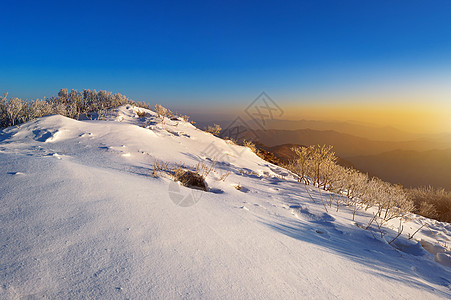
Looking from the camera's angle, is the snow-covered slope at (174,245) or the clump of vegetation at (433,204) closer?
the snow-covered slope at (174,245)

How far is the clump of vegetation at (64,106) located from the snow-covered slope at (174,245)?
Result: 2.66m

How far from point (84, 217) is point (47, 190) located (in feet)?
2.03

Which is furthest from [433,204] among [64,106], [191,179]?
[64,106]

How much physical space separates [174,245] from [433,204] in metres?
9.32

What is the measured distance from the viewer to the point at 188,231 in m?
1.83

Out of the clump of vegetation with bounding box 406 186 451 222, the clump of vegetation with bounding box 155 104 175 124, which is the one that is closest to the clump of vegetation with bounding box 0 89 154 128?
the clump of vegetation with bounding box 155 104 175 124

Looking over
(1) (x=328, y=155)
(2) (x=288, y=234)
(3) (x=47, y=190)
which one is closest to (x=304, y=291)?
(2) (x=288, y=234)

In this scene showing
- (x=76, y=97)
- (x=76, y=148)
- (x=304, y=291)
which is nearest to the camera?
(x=304, y=291)

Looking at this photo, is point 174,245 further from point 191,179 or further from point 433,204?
point 433,204

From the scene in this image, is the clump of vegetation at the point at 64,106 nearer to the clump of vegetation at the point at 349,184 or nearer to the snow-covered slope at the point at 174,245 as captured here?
the snow-covered slope at the point at 174,245

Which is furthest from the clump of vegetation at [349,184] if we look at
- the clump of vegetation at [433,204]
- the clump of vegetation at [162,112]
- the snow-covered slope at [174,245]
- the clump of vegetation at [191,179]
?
the clump of vegetation at [162,112]

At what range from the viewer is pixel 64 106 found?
7.22m

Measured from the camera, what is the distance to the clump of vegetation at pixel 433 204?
6.49 m

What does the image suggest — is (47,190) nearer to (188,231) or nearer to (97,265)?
(97,265)
